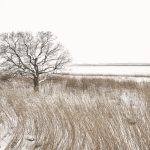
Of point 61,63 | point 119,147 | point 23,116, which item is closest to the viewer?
point 119,147

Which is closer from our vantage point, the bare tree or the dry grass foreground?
the dry grass foreground

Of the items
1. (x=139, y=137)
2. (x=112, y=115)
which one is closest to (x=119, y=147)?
(x=139, y=137)

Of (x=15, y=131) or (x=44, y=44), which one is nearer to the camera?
(x=15, y=131)

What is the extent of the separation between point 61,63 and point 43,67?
1.00 metres

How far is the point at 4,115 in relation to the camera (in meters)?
3.64

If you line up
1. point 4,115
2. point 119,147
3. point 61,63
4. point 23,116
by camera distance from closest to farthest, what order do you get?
point 119,147 → point 23,116 → point 4,115 → point 61,63

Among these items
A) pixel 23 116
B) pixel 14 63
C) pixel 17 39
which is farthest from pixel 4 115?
pixel 17 39

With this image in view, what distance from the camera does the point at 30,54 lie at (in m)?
9.06

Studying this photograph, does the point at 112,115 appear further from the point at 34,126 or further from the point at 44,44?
the point at 44,44

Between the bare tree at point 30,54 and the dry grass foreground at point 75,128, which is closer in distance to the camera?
Result: the dry grass foreground at point 75,128

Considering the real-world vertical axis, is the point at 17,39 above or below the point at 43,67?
above

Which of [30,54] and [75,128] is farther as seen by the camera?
[30,54]

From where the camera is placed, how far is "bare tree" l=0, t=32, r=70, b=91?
893 cm

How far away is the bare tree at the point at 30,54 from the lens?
8930 mm
